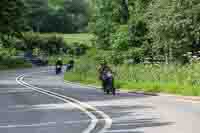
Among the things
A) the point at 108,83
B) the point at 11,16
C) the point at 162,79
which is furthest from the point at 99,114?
the point at 11,16

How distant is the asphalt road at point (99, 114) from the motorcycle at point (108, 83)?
1969 mm

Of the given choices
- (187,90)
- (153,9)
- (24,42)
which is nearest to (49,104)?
(187,90)

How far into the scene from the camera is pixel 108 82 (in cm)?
2969

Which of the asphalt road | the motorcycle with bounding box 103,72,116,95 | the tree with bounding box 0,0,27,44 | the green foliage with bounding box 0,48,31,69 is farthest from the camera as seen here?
the green foliage with bounding box 0,48,31,69

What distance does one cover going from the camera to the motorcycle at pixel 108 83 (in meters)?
29.6

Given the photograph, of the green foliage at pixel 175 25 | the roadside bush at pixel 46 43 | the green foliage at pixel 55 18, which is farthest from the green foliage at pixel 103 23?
the green foliage at pixel 55 18

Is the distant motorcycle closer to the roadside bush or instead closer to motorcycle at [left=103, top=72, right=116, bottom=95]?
motorcycle at [left=103, top=72, right=116, bottom=95]

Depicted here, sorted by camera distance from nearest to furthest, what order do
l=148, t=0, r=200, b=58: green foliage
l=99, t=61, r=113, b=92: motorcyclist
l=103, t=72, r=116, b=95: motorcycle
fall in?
1. l=103, t=72, r=116, b=95: motorcycle
2. l=99, t=61, r=113, b=92: motorcyclist
3. l=148, t=0, r=200, b=58: green foliage

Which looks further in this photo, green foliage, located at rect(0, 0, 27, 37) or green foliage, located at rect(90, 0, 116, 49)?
green foliage, located at rect(0, 0, 27, 37)

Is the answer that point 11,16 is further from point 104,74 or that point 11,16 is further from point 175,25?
point 104,74

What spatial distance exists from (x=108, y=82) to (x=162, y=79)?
14.4 ft

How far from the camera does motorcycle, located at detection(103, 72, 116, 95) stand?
29594mm

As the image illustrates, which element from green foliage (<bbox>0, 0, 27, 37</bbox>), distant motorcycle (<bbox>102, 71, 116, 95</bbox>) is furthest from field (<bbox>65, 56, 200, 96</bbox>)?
green foliage (<bbox>0, 0, 27, 37</bbox>)

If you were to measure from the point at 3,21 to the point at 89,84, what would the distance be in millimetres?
36063
